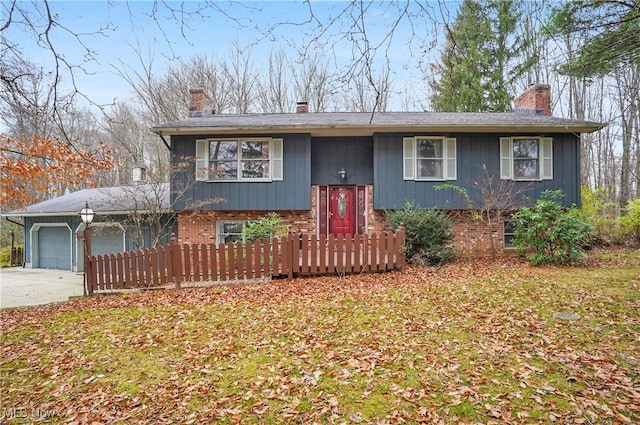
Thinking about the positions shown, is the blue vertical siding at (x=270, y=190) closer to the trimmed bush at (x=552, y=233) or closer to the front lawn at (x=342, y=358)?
the front lawn at (x=342, y=358)

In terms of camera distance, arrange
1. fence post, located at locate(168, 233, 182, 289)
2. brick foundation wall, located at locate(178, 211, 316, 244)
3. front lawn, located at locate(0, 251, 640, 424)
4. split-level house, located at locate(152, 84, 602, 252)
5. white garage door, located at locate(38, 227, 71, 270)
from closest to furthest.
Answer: front lawn, located at locate(0, 251, 640, 424) < fence post, located at locate(168, 233, 182, 289) < split-level house, located at locate(152, 84, 602, 252) < brick foundation wall, located at locate(178, 211, 316, 244) < white garage door, located at locate(38, 227, 71, 270)

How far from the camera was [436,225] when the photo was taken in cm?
909

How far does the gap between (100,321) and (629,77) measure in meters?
19.6

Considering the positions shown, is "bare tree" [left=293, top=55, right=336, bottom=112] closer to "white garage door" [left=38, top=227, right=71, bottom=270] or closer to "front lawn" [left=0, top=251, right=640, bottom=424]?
"white garage door" [left=38, top=227, right=71, bottom=270]

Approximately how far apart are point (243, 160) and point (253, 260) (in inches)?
185

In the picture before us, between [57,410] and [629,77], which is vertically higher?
[629,77]

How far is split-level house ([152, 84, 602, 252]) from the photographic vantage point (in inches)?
436

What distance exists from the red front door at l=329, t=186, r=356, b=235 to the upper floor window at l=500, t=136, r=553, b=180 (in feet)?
16.8

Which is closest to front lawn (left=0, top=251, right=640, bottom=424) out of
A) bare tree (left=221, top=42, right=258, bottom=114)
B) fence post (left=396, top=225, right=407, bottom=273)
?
fence post (left=396, top=225, right=407, bottom=273)

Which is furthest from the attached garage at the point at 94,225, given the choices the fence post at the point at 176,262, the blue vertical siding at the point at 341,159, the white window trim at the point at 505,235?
the white window trim at the point at 505,235

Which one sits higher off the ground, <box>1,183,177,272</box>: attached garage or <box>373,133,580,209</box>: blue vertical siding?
<box>373,133,580,209</box>: blue vertical siding

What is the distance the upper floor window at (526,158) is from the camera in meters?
11.1

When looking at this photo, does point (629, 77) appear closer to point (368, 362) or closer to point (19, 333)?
point (368, 362)

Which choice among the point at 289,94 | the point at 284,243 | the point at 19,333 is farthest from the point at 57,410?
the point at 289,94
